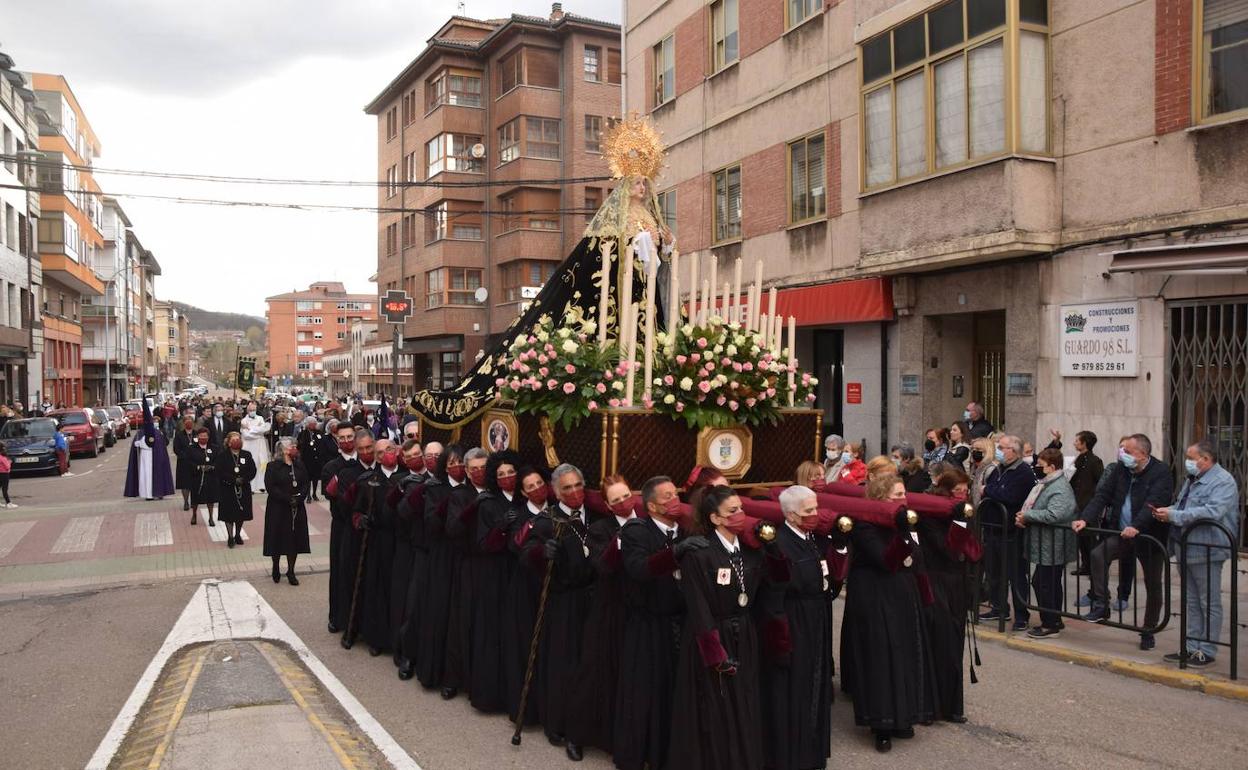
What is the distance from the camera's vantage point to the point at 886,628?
6.22 meters

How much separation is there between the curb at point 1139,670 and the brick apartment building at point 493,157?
101 ft

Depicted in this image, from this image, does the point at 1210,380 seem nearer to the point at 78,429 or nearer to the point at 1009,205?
the point at 1009,205

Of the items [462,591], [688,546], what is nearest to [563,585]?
[462,591]

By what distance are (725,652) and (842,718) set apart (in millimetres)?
2235

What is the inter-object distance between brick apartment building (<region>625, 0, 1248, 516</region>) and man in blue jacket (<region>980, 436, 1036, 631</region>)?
3.50 m

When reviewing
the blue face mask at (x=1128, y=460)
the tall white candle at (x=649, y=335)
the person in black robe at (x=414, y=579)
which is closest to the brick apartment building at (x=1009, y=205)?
the blue face mask at (x=1128, y=460)

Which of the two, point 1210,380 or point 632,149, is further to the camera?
point 1210,380

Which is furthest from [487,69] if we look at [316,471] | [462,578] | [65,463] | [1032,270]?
[462,578]

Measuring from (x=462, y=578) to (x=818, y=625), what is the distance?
2.72m

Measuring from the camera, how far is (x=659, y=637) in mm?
5707

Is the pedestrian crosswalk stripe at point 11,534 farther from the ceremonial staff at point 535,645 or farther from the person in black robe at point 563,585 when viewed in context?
the person in black robe at point 563,585

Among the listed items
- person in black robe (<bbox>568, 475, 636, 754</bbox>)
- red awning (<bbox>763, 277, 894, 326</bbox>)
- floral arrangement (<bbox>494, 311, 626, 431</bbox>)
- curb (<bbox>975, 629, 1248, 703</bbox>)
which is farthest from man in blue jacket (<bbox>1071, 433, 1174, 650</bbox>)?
red awning (<bbox>763, 277, 894, 326</bbox>)

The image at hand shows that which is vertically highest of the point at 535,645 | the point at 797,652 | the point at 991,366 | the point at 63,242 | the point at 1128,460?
the point at 63,242

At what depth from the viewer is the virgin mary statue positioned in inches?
322
